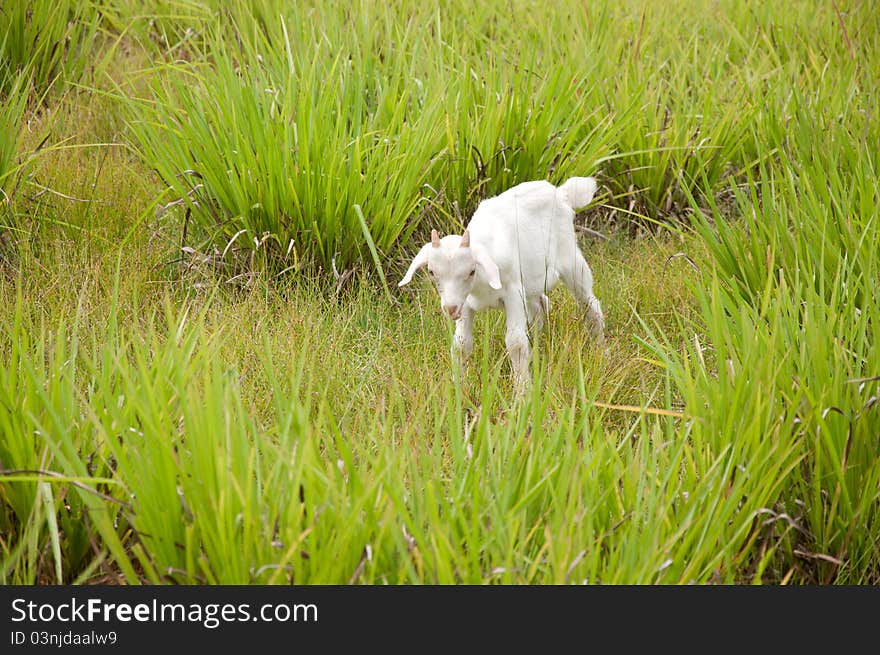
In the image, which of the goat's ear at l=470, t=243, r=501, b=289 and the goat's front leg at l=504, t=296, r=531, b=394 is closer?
the goat's ear at l=470, t=243, r=501, b=289

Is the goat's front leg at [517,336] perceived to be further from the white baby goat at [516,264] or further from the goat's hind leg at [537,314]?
the goat's hind leg at [537,314]

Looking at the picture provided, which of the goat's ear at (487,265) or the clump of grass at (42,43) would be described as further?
the clump of grass at (42,43)

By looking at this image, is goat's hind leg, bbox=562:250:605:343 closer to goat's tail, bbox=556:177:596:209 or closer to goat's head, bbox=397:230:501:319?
goat's tail, bbox=556:177:596:209

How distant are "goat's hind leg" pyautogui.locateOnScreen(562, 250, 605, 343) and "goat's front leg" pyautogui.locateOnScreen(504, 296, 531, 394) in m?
0.34

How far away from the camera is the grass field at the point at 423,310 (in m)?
1.85

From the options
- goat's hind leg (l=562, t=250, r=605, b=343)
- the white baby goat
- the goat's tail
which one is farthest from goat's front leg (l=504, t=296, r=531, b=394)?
the goat's tail

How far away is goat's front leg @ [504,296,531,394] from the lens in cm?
307

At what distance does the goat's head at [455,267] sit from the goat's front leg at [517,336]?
0.22 metres

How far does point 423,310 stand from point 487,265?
2.42 ft

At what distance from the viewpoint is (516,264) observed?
10.3 ft

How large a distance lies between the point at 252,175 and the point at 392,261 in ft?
2.00

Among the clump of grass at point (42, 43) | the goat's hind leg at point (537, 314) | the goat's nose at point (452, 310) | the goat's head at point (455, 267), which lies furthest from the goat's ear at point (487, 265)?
the clump of grass at point (42, 43)

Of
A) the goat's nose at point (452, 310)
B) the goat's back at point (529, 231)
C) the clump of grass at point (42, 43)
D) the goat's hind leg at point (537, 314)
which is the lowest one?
the goat's hind leg at point (537, 314)

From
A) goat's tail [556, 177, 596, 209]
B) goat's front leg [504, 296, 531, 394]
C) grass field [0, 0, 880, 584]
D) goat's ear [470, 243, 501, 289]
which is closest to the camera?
grass field [0, 0, 880, 584]
